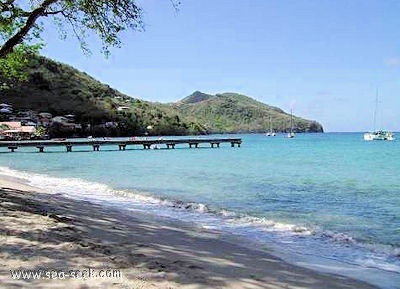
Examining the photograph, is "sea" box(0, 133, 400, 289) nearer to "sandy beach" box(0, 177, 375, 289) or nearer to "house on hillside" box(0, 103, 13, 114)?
"sandy beach" box(0, 177, 375, 289)

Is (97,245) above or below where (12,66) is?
below

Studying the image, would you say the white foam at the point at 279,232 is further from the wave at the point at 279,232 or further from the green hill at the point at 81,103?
the green hill at the point at 81,103

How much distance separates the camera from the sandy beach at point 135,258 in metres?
5.45

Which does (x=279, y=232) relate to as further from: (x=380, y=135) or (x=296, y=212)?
(x=380, y=135)

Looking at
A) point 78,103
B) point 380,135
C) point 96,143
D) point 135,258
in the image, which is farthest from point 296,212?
point 78,103

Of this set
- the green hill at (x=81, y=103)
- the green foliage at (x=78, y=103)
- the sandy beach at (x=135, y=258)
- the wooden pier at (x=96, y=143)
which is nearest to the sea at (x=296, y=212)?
the sandy beach at (x=135, y=258)

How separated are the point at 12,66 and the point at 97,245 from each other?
36.7 ft

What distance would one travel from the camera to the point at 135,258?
21.5 feet

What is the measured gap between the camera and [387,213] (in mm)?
14430

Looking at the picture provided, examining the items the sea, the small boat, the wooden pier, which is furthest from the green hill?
the sea

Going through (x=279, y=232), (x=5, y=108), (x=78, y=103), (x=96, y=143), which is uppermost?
(x=78, y=103)

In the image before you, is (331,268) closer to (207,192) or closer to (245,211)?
(245,211)

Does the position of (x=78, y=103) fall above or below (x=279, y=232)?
above

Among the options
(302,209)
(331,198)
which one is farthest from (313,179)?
(302,209)
